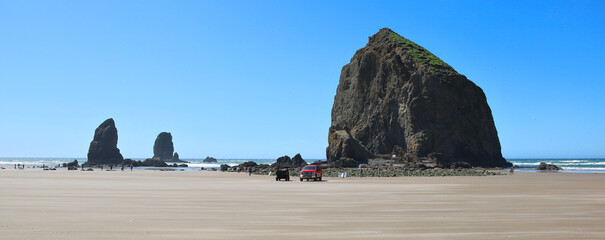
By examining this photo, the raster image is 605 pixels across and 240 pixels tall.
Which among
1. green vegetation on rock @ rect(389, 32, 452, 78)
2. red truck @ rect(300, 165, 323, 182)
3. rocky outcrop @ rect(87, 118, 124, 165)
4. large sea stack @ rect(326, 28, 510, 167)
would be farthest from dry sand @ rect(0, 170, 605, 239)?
rocky outcrop @ rect(87, 118, 124, 165)

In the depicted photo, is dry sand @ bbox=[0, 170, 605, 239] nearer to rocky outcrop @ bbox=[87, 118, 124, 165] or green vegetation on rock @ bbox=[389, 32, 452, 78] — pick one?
green vegetation on rock @ bbox=[389, 32, 452, 78]

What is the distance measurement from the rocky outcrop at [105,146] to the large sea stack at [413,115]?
3286 inches

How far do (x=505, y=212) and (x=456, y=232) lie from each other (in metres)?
5.84

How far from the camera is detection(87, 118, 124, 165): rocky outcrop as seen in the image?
172 meters

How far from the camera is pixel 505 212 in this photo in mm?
16984

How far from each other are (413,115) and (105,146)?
355ft

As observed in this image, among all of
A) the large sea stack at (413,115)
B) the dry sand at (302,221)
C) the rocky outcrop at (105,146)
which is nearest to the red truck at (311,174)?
the dry sand at (302,221)

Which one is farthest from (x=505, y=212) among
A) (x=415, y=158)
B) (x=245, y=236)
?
(x=415, y=158)

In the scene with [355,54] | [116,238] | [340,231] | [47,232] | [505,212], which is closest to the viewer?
[116,238]

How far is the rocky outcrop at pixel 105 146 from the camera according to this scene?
172250mm

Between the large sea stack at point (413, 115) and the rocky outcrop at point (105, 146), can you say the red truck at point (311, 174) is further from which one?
the rocky outcrop at point (105, 146)

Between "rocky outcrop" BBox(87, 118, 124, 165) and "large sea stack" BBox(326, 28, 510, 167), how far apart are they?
8346 cm

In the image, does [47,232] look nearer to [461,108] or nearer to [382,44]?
[461,108]

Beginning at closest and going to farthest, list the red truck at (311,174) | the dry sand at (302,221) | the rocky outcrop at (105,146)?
the dry sand at (302,221)
the red truck at (311,174)
the rocky outcrop at (105,146)
